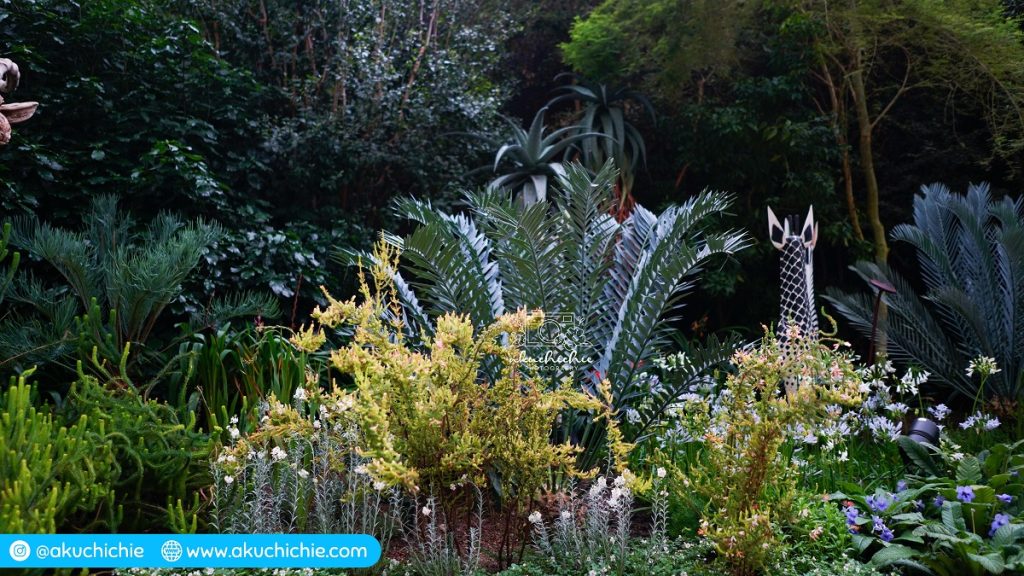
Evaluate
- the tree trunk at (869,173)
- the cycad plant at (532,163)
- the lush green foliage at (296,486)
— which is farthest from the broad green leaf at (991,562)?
the tree trunk at (869,173)

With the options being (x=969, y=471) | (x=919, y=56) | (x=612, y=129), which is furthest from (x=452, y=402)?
(x=919, y=56)

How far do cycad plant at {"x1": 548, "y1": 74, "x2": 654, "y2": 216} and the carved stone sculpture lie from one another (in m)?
4.54

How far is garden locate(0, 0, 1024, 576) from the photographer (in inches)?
91.3

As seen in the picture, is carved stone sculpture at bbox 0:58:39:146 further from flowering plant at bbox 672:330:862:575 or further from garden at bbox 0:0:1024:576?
flowering plant at bbox 672:330:862:575

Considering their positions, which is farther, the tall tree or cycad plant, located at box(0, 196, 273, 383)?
the tall tree

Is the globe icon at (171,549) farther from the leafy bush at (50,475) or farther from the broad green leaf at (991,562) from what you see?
the broad green leaf at (991,562)

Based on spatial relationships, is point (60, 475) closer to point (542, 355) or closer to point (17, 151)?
point (542, 355)

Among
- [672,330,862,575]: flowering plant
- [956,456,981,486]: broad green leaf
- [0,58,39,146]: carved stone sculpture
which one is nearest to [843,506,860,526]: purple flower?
[672,330,862,575]: flowering plant

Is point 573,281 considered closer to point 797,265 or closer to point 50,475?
point 797,265

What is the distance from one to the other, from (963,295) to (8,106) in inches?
203

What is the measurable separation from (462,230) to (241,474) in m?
1.49

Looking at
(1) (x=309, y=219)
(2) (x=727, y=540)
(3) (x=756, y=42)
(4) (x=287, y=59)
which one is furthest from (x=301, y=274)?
(3) (x=756, y=42)
